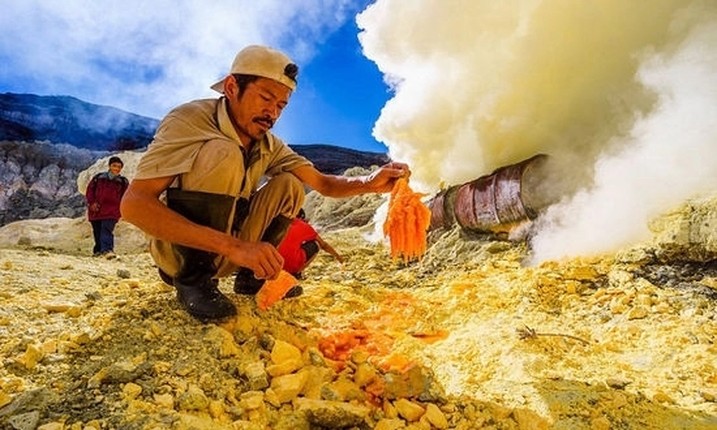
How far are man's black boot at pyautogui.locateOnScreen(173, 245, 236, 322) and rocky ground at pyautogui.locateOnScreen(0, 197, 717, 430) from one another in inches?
2.2

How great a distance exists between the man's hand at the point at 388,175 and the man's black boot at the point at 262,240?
1.44ft

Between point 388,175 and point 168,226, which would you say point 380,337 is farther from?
point 168,226

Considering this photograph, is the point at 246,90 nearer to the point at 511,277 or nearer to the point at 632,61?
the point at 511,277

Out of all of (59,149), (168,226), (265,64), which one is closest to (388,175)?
(265,64)

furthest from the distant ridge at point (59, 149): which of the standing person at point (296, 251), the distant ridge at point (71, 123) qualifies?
the standing person at point (296, 251)

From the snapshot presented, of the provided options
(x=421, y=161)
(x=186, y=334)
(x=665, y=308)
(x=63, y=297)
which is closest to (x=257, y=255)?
(x=186, y=334)

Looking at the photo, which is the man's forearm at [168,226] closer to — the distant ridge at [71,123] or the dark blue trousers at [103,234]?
the dark blue trousers at [103,234]

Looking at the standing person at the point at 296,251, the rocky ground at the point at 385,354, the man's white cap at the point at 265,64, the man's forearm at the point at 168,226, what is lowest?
the rocky ground at the point at 385,354

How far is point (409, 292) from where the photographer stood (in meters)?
3.35

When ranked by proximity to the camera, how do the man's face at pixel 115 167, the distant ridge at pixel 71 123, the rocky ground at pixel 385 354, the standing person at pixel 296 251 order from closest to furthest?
the rocky ground at pixel 385 354, the standing person at pixel 296 251, the man's face at pixel 115 167, the distant ridge at pixel 71 123

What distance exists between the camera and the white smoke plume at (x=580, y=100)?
2760mm

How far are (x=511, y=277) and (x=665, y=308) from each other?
952 mm

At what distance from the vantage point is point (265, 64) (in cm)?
196

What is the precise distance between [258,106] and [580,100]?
2.74 metres
